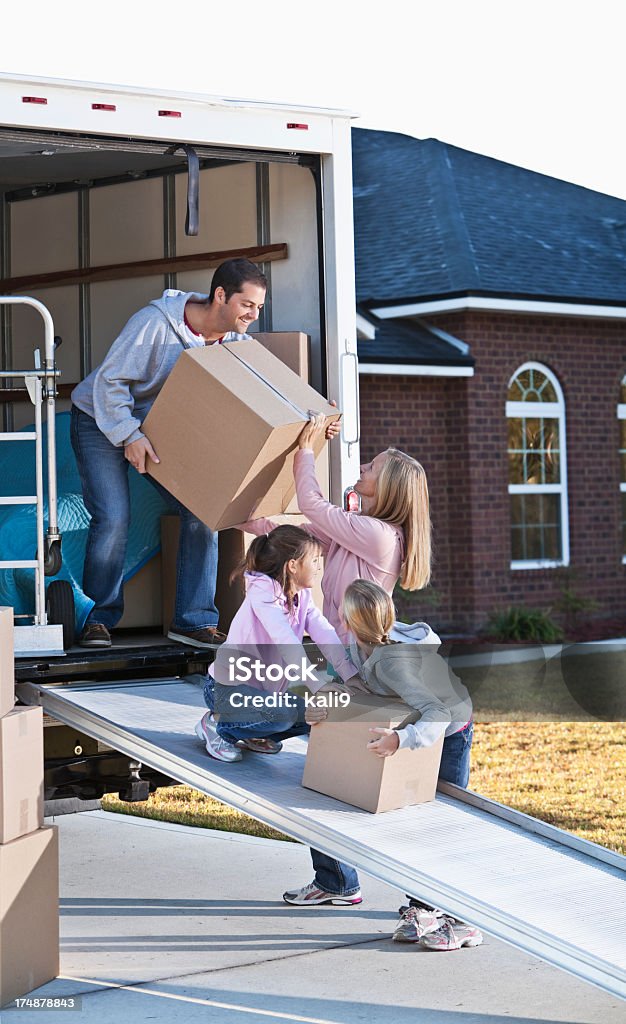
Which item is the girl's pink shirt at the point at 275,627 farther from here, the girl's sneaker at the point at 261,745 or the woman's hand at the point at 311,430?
the woman's hand at the point at 311,430

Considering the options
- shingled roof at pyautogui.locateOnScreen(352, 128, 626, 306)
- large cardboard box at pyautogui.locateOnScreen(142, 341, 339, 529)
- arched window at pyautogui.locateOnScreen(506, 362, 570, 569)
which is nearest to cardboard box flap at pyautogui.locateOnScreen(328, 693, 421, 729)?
large cardboard box at pyautogui.locateOnScreen(142, 341, 339, 529)

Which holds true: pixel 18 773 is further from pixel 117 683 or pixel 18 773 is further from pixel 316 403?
pixel 316 403

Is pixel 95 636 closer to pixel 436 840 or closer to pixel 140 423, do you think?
pixel 140 423

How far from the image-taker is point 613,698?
11.6 meters

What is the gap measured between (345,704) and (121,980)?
123cm

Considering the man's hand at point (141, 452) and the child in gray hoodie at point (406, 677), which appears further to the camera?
the man's hand at point (141, 452)

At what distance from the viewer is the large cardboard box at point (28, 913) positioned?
14.1 ft

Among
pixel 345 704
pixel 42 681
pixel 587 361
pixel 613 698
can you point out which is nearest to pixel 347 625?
pixel 345 704

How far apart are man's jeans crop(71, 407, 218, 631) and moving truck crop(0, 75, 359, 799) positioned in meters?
0.16

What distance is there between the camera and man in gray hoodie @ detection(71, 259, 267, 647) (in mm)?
5340

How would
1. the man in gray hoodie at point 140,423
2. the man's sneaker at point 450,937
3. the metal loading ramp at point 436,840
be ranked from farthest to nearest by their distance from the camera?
the man in gray hoodie at point 140,423 < the man's sneaker at point 450,937 < the metal loading ramp at point 436,840

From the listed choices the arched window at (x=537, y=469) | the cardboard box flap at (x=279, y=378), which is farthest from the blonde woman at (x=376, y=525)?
the arched window at (x=537, y=469)

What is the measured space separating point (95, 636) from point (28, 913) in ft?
3.72

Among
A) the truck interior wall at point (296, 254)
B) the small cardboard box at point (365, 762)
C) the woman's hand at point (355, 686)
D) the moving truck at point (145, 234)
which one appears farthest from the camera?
the truck interior wall at point (296, 254)
